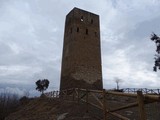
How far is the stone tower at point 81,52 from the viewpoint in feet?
84.1

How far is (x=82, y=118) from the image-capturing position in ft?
32.4

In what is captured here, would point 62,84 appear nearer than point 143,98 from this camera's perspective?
No

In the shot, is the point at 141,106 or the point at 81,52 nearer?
the point at 141,106

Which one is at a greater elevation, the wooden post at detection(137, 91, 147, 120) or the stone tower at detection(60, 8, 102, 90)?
the stone tower at detection(60, 8, 102, 90)

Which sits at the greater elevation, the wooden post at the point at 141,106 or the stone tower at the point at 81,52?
the stone tower at the point at 81,52

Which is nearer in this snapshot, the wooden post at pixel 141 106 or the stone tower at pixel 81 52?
the wooden post at pixel 141 106

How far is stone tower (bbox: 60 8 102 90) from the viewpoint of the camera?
25625mm

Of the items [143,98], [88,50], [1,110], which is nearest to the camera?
[143,98]

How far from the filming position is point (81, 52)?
1041 inches

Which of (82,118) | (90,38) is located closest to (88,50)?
(90,38)

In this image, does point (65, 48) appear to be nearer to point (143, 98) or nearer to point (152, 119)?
point (152, 119)

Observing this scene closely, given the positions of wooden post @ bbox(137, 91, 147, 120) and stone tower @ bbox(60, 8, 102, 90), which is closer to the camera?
wooden post @ bbox(137, 91, 147, 120)

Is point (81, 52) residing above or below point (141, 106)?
above

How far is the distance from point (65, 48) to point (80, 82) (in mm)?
5792
